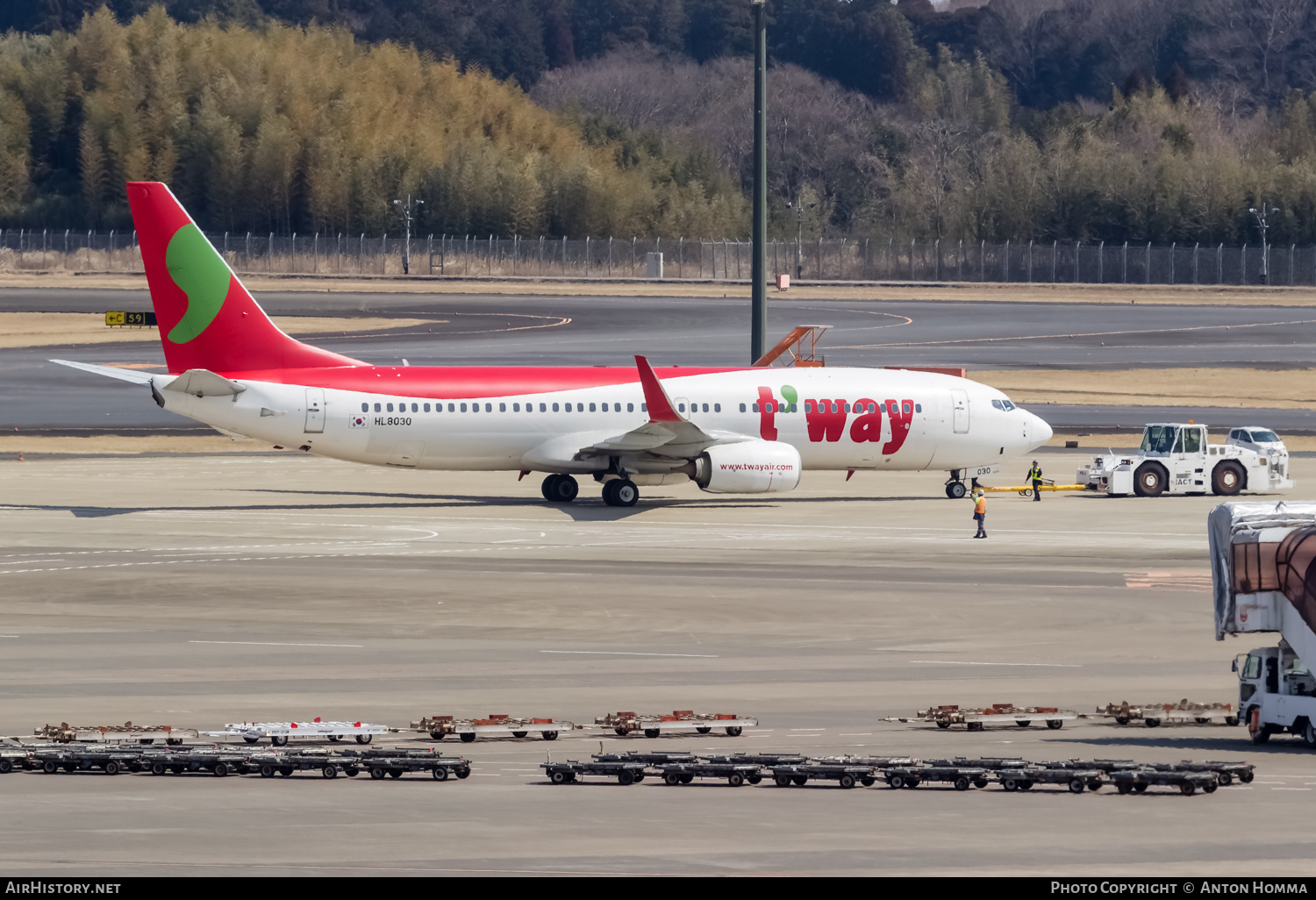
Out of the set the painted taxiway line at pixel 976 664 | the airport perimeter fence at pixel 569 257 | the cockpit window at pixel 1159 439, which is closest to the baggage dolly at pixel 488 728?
the painted taxiway line at pixel 976 664

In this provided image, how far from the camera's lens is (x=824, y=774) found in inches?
858

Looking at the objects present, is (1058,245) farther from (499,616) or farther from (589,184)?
(499,616)

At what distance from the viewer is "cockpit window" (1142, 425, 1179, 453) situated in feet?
193

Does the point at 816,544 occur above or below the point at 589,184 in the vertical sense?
below

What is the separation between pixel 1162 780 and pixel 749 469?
31455 millimetres

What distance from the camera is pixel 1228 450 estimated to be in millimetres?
59062

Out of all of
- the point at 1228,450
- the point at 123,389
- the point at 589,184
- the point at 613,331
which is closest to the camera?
the point at 1228,450

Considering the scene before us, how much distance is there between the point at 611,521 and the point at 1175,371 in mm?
54277

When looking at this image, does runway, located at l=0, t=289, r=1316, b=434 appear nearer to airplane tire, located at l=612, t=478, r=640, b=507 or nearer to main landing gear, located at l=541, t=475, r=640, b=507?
main landing gear, located at l=541, t=475, r=640, b=507

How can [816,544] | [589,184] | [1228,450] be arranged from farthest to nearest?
1. [589,184]
2. [1228,450]
3. [816,544]

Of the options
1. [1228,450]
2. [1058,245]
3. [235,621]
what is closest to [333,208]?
[1058,245]

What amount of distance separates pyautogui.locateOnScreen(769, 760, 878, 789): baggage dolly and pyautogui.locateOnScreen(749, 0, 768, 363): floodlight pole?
4354 centimetres

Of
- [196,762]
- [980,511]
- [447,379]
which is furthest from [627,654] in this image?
[447,379]

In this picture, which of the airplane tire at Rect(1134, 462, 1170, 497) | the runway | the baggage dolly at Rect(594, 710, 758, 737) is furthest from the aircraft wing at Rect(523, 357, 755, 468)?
the runway
